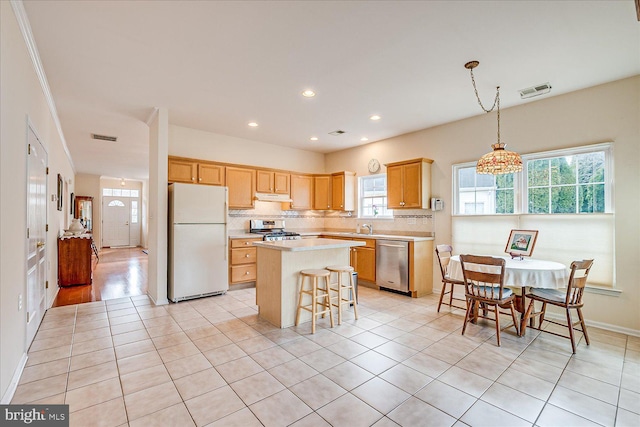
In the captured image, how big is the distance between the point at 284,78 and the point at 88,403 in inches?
128

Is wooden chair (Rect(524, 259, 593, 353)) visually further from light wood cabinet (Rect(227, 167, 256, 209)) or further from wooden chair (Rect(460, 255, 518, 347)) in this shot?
light wood cabinet (Rect(227, 167, 256, 209))

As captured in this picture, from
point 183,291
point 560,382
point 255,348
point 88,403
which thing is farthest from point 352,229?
point 88,403

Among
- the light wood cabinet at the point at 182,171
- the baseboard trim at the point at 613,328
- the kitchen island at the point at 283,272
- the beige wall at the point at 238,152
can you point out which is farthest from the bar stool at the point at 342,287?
the beige wall at the point at 238,152

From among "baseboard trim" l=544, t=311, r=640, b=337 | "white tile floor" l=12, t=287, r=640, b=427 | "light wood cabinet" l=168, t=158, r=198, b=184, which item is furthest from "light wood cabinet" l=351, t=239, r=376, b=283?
"light wood cabinet" l=168, t=158, r=198, b=184

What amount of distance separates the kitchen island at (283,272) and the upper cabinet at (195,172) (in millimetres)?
2094

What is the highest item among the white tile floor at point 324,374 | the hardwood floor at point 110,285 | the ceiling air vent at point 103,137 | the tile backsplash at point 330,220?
the ceiling air vent at point 103,137

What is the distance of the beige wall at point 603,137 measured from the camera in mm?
3234

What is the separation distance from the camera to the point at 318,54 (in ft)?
9.23

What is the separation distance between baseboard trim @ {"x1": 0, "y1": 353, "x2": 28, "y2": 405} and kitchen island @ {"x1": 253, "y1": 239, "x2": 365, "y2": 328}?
210 centimetres

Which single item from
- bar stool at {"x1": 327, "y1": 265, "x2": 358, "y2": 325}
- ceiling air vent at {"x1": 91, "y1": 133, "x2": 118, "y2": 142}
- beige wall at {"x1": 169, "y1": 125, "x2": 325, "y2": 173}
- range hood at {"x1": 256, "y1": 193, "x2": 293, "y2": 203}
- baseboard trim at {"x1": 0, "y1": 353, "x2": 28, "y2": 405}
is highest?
ceiling air vent at {"x1": 91, "y1": 133, "x2": 118, "y2": 142}

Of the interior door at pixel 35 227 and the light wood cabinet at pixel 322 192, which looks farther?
the light wood cabinet at pixel 322 192

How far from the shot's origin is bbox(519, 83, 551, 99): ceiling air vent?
3461 millimetres

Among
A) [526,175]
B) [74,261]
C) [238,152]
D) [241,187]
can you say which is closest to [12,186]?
[241,187]

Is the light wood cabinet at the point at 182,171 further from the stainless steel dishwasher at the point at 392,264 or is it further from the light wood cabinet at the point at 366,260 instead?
the stainless steel dishwasher at the point at 392,264
